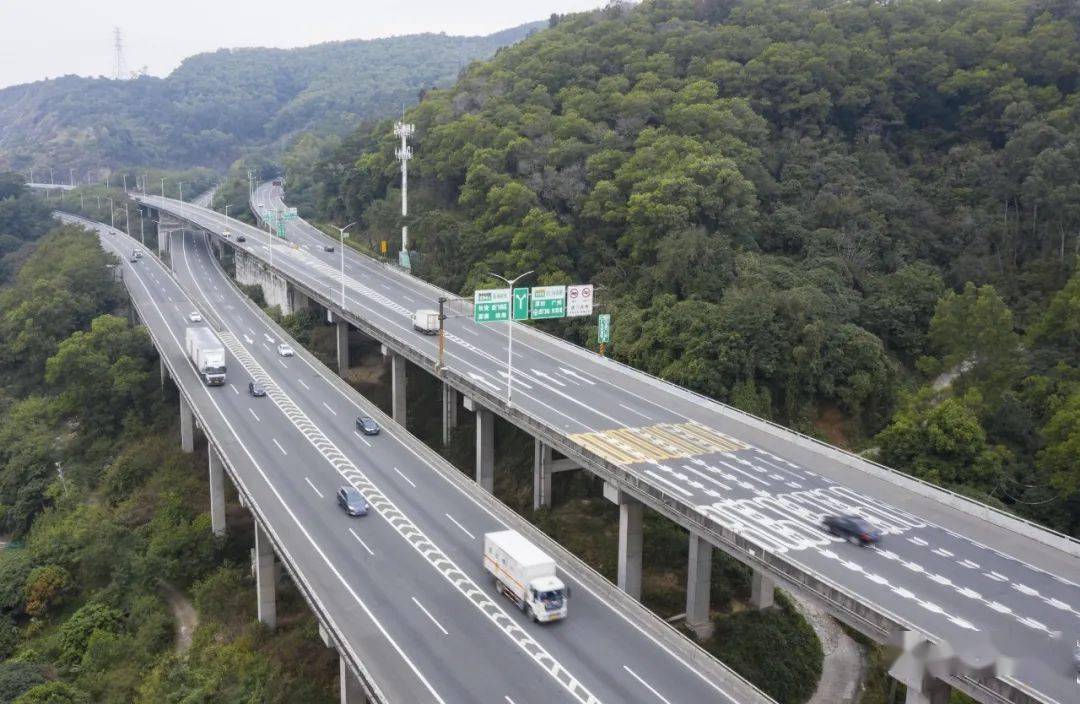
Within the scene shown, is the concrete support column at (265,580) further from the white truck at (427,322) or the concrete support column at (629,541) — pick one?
the white truck at (427,322)

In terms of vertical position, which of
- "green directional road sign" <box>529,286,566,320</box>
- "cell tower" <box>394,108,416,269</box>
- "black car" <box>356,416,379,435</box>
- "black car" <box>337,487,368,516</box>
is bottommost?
"black car" <box>337,487,368,516</box>

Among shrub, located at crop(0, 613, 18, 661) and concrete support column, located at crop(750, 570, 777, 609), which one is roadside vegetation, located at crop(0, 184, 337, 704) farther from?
concrete support column, located at crop(750, 570, 777, 609)

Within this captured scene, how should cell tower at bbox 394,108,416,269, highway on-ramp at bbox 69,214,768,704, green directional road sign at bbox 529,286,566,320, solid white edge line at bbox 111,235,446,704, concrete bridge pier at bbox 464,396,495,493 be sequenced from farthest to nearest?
cell tower at bbox 394,108,416,269, concrete bridge pier at bbox 464,396,495,493, green directional road sign at bbox 529,286,566,320, solid white edge line at bbox 111,235,446,704, highway on-ramp at bbox 69,214,768,704

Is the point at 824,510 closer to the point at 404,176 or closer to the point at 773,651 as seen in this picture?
the point at 773,651

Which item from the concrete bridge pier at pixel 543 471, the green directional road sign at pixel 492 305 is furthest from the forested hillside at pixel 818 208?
the green directional road sign at pixel 492 305

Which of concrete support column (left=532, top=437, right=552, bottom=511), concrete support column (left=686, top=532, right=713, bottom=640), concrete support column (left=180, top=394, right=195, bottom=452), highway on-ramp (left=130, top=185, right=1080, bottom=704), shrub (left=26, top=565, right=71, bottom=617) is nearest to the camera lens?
highway on-ramp (left=130, top=185, right=1080, bottom=704)

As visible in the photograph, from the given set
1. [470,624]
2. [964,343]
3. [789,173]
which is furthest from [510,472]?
[789,173]

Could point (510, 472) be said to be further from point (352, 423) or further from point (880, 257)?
point (880, 257)

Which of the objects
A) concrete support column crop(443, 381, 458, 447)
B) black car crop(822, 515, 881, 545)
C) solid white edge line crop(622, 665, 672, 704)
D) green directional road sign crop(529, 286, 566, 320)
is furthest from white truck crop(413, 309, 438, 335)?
solid white edge line crop(622, 665, 672, 704)
